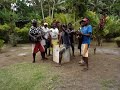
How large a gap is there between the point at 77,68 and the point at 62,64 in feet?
3.16

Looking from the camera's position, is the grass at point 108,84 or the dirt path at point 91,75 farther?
the dirt path at point 91,75

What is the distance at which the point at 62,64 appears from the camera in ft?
33.5

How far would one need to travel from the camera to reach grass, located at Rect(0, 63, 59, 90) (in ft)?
24.9

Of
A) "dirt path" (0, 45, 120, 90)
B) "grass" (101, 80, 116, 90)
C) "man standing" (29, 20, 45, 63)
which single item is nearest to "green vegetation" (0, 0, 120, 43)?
"dirt path" (0, 45, 120, 90)

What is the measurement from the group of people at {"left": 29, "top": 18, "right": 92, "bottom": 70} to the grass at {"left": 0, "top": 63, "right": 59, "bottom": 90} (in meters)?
1.02

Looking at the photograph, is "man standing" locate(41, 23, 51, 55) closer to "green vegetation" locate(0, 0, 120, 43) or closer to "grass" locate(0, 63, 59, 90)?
"grass" locate(0, 63, 59, 90)

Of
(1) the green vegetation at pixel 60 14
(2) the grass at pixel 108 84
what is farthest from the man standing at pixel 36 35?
(1) the green vegetation at pixel 60 14

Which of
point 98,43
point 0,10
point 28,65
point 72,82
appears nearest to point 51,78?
point 72,82

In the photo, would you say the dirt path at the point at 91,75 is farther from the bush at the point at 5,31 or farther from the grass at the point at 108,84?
the bush at the point at 5,31

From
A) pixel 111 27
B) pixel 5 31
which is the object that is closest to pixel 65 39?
pixel 111 27

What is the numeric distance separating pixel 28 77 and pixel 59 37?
2.74m

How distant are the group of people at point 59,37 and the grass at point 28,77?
1.02 meters

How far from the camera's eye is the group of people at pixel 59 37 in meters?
8.89

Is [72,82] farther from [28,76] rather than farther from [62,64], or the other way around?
[62,64]
